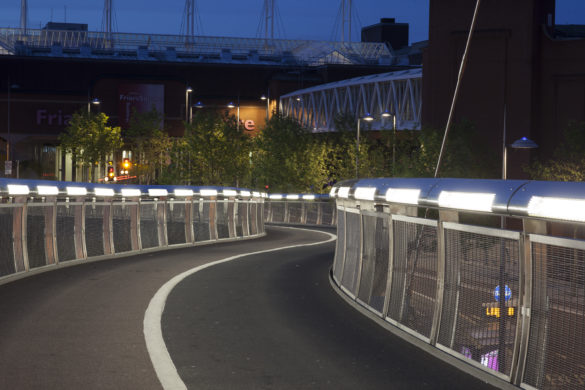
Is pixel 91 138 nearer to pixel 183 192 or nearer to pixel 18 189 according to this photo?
pixel 183 192

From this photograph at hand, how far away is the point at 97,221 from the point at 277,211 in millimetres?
33857

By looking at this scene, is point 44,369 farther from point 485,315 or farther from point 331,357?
point 485,315

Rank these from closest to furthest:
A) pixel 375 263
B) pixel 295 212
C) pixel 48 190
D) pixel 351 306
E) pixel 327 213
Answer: pixel 375 263 < pixel 351 306 < pixel 48 190 < pixel 327 213 < pixel 295 212

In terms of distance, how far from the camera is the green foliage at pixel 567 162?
67.5 m

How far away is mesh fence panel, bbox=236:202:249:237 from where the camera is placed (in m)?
30.4

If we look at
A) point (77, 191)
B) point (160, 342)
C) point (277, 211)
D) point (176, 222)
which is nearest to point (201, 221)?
point (176, 222)

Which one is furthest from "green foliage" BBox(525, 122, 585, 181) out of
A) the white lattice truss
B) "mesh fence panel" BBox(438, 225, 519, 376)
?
"mesh fence panel" BBox(438, 225, 519, 376)

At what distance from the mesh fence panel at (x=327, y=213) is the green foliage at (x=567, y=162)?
23.2 metres

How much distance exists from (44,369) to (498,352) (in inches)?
150

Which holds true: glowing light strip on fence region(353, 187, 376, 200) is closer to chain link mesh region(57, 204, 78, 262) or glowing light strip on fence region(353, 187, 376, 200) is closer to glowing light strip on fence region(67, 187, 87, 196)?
chain link mesh region(57, 204, 78, 262)

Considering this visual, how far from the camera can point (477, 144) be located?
7181cm

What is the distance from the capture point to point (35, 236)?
53.5 feet

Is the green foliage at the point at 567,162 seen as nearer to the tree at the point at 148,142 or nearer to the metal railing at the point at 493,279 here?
the tree at the point at 148,142

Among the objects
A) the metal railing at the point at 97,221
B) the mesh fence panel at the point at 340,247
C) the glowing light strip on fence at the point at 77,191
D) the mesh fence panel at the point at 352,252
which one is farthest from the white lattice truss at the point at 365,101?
the mesh fence panel at the point at 352,252
